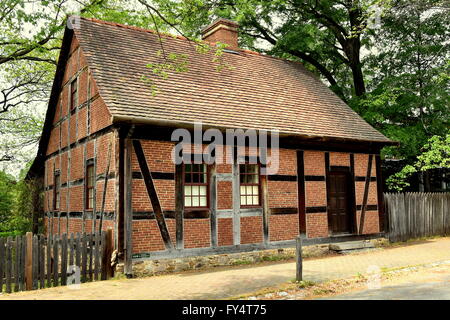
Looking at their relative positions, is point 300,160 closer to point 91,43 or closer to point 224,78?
point 224,78

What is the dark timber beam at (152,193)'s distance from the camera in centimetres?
968

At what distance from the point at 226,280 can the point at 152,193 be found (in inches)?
114

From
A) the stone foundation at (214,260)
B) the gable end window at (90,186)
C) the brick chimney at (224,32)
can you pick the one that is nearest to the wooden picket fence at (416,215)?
the stone foundation at (214,260)

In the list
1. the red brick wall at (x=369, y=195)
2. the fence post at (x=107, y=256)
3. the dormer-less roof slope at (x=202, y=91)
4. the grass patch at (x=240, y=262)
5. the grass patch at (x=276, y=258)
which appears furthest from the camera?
the red brick wall at (x=369, y=195)

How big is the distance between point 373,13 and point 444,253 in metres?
7.59

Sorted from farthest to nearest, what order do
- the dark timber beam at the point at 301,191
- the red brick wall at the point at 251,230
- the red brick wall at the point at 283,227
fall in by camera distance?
the dark timber beam at the point at 301,191
the red brick wall at the point at 283,227
the red brick wall at the point at 251,230

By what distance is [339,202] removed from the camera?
536 inches

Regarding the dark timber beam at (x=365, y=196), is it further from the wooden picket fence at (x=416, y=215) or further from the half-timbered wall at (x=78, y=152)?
the half-timbered wall at (x=78, y=152)

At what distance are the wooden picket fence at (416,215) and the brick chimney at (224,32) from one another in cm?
884

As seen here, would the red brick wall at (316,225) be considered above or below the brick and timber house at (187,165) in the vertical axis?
below

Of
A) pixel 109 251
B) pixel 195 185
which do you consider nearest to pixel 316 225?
pixel 195 185

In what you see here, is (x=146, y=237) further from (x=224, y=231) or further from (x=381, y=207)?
(x=381, y=207)

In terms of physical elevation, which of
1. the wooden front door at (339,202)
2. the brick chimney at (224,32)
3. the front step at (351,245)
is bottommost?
the front step at (351,245)

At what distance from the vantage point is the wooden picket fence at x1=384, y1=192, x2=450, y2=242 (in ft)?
→ 48.4
